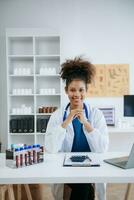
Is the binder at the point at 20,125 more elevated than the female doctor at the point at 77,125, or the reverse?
the female doctor at the point at 77,125

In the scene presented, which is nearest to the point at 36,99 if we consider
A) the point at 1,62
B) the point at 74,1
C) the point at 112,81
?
the point at 1,62

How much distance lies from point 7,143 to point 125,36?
2.52 metres

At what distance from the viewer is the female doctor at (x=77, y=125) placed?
202 centimetres

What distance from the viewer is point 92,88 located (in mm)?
4348

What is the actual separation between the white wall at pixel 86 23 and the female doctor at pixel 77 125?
2.11 metres

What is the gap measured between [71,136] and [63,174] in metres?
0.70

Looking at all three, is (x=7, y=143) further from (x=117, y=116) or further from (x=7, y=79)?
(x=117, y=116)

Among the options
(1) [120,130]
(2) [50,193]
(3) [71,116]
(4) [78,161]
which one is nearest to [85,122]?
(3) [71,116]

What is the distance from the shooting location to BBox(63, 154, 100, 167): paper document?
5.32ft

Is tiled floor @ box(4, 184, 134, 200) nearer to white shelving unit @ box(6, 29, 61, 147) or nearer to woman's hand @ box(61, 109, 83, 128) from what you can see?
woman's hand @ box(61, 109, 83, 128)

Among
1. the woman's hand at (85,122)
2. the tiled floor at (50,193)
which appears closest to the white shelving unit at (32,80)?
the tiled floor at (50,193)

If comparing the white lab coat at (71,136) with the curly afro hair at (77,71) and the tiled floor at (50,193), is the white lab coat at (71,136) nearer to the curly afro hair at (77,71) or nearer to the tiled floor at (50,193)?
the curly afro hair at (77,71)

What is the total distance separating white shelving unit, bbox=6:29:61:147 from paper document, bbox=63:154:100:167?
7.57 feet

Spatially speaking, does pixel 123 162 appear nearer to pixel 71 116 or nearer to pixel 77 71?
pixel 71 116
